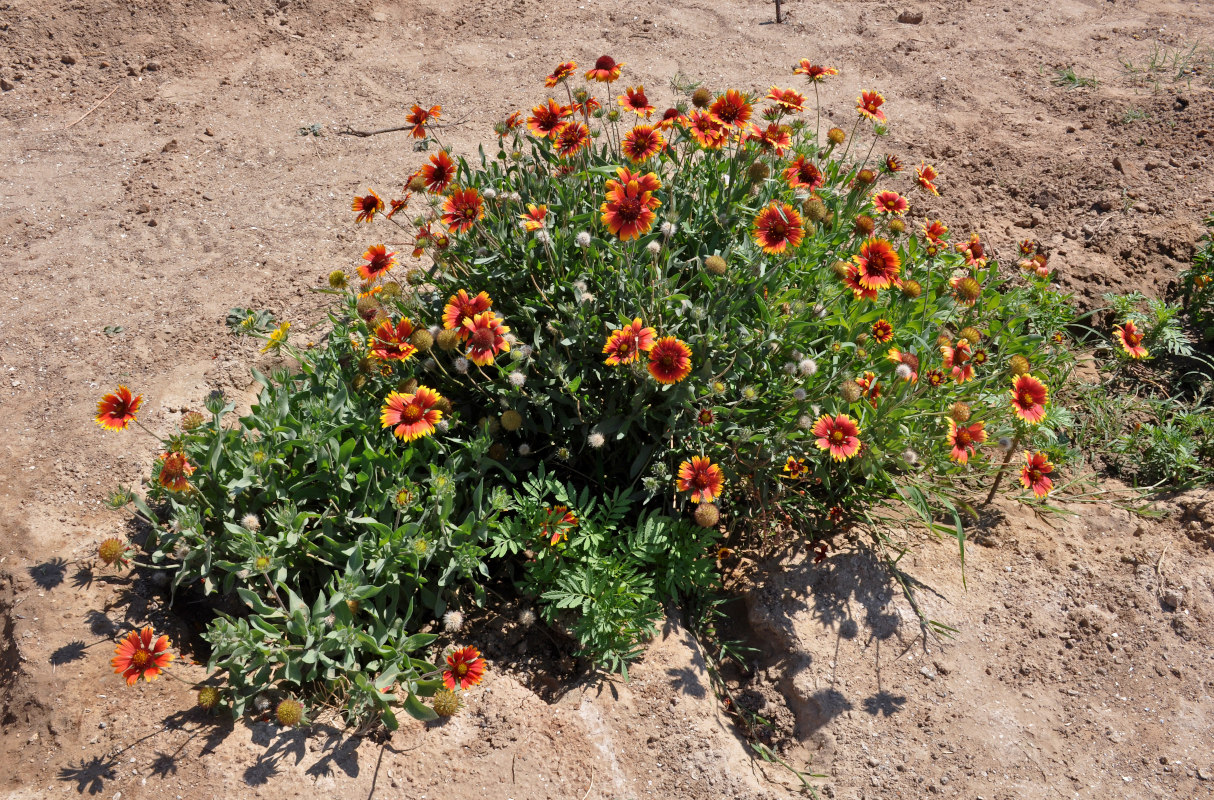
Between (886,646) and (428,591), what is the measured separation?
1.75 metres

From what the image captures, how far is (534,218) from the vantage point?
300 cm

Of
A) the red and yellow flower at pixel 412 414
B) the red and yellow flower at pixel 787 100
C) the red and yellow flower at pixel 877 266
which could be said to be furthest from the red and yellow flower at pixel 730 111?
the red and yellow flower at pixel 412 414

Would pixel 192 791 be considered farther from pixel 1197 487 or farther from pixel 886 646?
pixel 1197 487

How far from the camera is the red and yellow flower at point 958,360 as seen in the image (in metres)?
2.78

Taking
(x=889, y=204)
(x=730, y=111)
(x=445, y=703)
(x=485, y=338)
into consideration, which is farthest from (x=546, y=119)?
(x=445, y=703)

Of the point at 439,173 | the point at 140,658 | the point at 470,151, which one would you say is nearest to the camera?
the point at 140,658

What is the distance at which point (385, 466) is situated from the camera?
9.38ft

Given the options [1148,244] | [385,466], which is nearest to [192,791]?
[385,466]

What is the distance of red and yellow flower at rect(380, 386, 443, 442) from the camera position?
2.66m

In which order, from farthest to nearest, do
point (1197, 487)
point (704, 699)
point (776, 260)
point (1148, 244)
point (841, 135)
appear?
point (1148, 244) → point (841, 135) → point (1197, 487) → point (776, 260) → point (704, 699)

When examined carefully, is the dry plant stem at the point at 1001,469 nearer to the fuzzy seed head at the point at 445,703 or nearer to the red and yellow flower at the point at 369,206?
the fuzzy seed head at the point at 445,703

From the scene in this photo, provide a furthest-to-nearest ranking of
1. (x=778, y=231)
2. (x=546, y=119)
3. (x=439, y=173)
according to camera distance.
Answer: (x=546, y=119) → (x=439, y=173) → (x=778, y=231)

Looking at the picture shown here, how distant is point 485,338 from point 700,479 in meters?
0.92

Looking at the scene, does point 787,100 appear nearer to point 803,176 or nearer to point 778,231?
point 803,176
